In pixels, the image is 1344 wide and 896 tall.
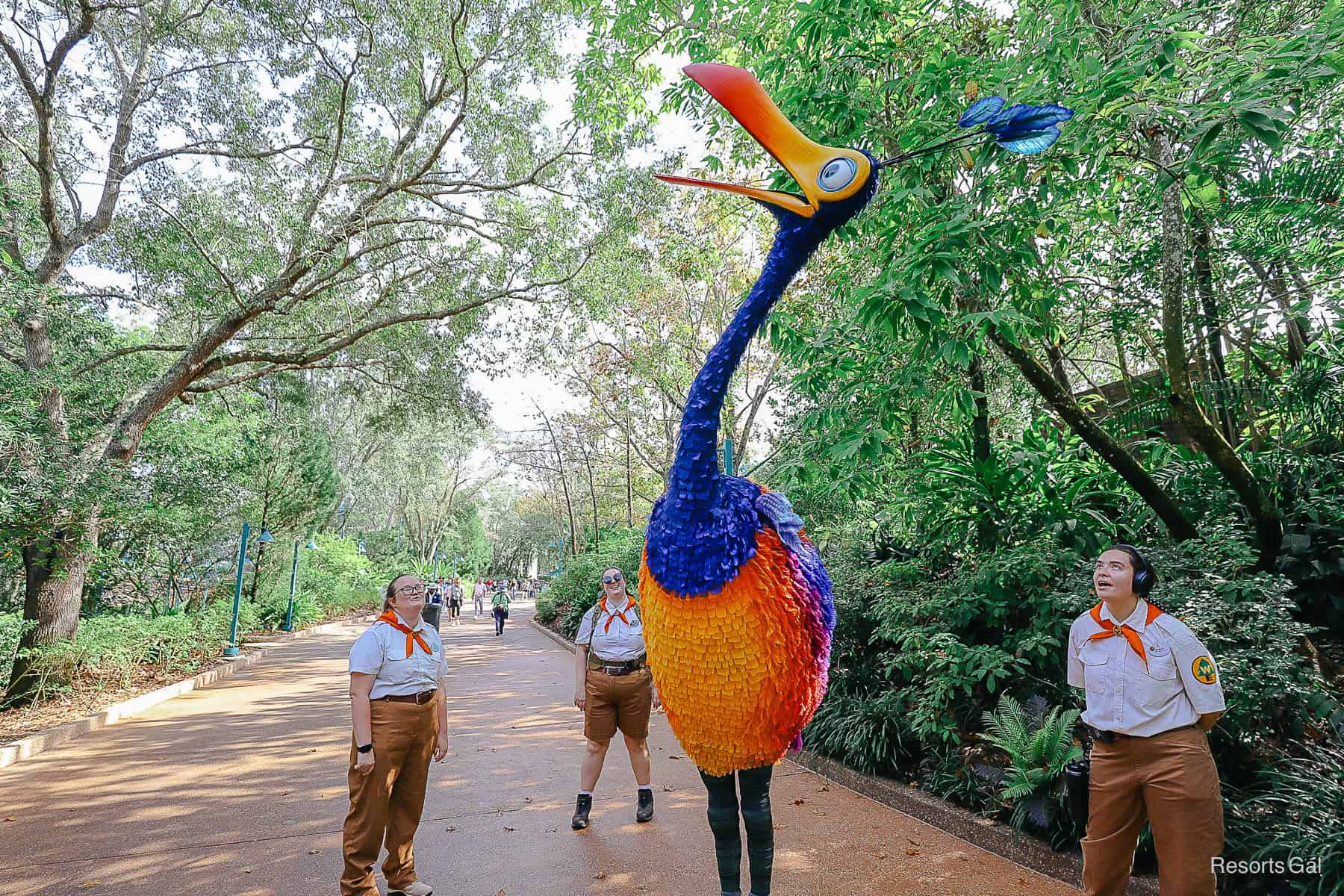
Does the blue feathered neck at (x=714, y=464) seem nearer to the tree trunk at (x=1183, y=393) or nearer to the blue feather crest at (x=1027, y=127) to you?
the blue feather crest at (x=1027, y=127)

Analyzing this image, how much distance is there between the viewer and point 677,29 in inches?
234

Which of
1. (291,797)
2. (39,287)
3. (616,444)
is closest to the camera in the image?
(291,797)

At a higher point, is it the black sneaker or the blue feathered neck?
the blue feathered neck

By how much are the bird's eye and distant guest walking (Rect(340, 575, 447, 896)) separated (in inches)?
97.2

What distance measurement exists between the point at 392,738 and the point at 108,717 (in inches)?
248

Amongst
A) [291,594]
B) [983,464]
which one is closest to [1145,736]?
[983,464]

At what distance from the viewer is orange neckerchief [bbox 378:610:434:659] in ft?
10.1

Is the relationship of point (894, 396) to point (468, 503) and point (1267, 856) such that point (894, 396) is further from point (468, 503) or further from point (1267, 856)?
point (468, 503)

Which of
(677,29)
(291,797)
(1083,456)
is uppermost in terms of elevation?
(677,29)

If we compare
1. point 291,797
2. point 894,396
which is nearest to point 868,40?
point 894,396

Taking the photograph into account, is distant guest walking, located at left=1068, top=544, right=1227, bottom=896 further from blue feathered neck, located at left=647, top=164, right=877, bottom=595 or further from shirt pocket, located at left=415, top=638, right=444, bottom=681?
shirt pocket, located at left=415, top=638, right=444, bottom=681

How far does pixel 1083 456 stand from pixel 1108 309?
115 centimetres

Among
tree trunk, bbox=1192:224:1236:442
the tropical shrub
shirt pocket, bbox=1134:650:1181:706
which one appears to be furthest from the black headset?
tree trunk, bbox=1192:224:1236:442

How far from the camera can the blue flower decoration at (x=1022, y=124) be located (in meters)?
1.97
